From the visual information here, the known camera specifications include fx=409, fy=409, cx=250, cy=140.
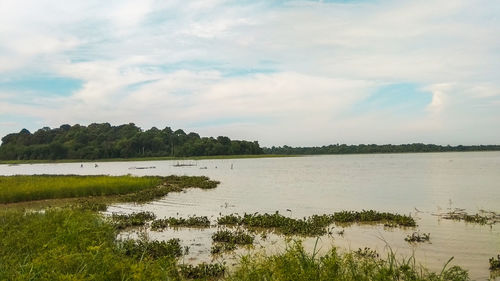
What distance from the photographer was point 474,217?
20312 mm

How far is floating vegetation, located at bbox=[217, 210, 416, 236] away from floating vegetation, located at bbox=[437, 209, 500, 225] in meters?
2.45

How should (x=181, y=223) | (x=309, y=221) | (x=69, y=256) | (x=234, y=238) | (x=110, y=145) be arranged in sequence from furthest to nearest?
1. (x=110, y=145)
2. (x=181, y=223)
3. (x=309, y=221)
4. (x=234, y=238)
5. (x=69, y=256)

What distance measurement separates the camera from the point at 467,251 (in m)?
14.2

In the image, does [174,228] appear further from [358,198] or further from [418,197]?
[418,197]

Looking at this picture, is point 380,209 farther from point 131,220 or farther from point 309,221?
point 131,220

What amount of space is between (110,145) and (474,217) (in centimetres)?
15138

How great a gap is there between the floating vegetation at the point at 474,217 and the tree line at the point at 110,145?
141295 mm

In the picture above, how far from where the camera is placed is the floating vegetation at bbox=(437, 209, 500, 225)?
19.6 meters

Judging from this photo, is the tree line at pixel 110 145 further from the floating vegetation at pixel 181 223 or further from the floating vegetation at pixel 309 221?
the floating vegetation at pixel 309 221

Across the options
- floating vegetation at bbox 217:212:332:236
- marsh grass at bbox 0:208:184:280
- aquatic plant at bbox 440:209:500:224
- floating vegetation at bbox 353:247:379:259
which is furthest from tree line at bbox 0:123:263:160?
floating vegetation at bbox 353:247:379:259

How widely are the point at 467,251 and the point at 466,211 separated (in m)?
9.81

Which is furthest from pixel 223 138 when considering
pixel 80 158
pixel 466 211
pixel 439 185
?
pixel 466 211

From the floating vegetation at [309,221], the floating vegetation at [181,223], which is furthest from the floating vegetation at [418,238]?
the floating vegetation at [181,223]

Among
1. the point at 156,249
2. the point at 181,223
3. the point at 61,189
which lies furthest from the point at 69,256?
the point at 61,189
